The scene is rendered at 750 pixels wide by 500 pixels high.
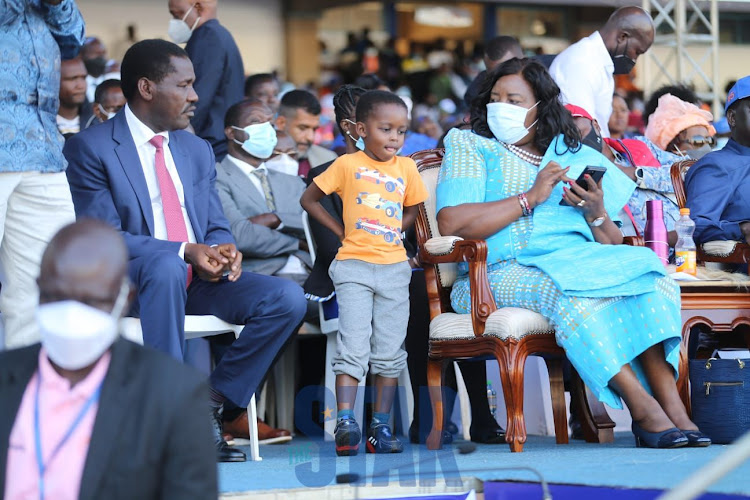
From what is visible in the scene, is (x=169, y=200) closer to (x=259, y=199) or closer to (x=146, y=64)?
(x=146, y=64)

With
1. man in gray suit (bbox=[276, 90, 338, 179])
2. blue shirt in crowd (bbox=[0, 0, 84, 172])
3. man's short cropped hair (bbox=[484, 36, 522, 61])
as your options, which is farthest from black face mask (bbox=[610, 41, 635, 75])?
blue shirt in crowd (bbox=[0, 0, 84, 172])

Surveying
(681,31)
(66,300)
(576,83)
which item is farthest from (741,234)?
(681,31)

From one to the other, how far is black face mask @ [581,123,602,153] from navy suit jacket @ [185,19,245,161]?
2164 mm

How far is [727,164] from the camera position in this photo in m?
5.42

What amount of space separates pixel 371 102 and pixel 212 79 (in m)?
1.94

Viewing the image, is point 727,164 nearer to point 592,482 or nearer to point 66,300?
point 592,482

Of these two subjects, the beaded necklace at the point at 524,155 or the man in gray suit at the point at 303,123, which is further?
the man in gray suit at the point at 303,123

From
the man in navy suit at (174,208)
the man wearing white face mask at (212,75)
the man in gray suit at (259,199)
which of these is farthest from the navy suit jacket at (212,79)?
the man in navy suit at (174,208)

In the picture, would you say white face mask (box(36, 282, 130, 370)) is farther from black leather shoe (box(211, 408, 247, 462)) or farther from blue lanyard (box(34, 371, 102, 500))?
black leather shoe (box(211, 408, 247, 462))

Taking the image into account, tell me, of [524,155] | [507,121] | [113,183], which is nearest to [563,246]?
[524,155]

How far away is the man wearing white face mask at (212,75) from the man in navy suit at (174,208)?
1623mm

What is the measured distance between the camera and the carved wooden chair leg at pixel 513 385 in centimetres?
439

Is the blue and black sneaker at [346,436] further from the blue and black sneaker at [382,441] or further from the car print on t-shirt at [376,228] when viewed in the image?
the car print on t-shirt at [376,228]

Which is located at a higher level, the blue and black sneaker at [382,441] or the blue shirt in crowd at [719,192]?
the blue shirt in crowd at [719,192]
